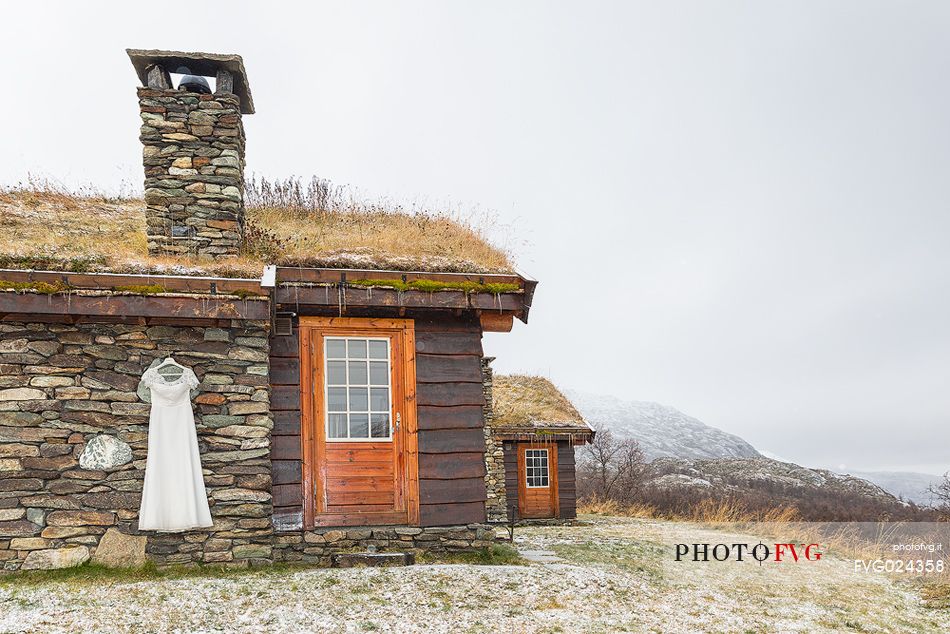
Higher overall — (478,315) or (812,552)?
(478,315)

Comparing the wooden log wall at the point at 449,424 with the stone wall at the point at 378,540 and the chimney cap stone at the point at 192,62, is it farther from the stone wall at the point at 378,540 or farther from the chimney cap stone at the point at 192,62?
the chimney cap stone at the point at 192,62

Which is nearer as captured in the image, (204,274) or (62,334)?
(62,334)

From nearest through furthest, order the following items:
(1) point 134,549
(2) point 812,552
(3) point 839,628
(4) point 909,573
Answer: (3) point 839,628 < (1) point 134,549 < (4) point 909,573 < (2) point 812,552

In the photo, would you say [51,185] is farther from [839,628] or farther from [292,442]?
[839,628]

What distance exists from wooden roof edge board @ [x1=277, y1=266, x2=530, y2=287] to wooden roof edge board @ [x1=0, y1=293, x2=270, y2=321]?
0.63 m

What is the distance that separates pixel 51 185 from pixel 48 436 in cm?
649

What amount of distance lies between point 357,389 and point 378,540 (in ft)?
5.50

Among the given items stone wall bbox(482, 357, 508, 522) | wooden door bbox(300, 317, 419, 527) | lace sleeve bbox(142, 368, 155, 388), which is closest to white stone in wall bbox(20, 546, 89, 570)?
lace sleeve bbox(142, 368, 155, 388)

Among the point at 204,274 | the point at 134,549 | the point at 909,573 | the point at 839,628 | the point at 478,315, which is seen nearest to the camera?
the point at 839,628

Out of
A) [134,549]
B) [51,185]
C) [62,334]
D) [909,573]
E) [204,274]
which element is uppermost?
[51,185]

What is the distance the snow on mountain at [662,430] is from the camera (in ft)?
292

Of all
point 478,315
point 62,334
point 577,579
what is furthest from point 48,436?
point 577,579

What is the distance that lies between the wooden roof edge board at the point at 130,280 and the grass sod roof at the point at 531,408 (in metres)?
12.3

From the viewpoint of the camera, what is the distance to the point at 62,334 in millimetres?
7309
